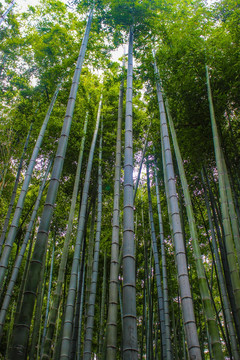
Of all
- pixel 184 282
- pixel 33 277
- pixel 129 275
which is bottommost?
pixel 33 277

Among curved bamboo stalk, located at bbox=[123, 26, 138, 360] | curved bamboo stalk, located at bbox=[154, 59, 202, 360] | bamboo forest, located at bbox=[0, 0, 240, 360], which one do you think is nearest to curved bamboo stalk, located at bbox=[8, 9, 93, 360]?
bamboo forest, located at bbox=[0, 0, 240, 360]

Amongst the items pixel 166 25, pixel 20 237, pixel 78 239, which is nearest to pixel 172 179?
pixel 78 239

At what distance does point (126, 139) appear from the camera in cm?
267

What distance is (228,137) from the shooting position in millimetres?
4469

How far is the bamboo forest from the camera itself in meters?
2.34

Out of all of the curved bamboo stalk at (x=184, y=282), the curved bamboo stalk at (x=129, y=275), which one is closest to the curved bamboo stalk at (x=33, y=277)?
the curved bamboo stalk at (x=129, y=275)

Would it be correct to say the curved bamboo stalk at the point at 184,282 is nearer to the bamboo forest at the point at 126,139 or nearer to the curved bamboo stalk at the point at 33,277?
the bamboo forest at the point at 126,139

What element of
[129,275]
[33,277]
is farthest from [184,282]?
[33,277]

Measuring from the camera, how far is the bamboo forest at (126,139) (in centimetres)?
234

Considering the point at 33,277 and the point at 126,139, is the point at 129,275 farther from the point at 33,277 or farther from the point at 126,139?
the point at 126,139

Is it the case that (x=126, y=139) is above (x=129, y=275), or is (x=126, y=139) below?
above

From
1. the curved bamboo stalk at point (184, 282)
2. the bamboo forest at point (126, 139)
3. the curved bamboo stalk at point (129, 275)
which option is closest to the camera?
the curved bamboo stalk at point (129, 275)

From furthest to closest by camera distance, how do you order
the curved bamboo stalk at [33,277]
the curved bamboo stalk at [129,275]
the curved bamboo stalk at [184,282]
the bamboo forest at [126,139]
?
the bamboo forest at [126,139], the curved bamboo stalk at [184,282], the curved bamboo stalk at [129,275], the curved bamboo stalk at [33,277]

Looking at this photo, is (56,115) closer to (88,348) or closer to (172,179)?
(172,179)
